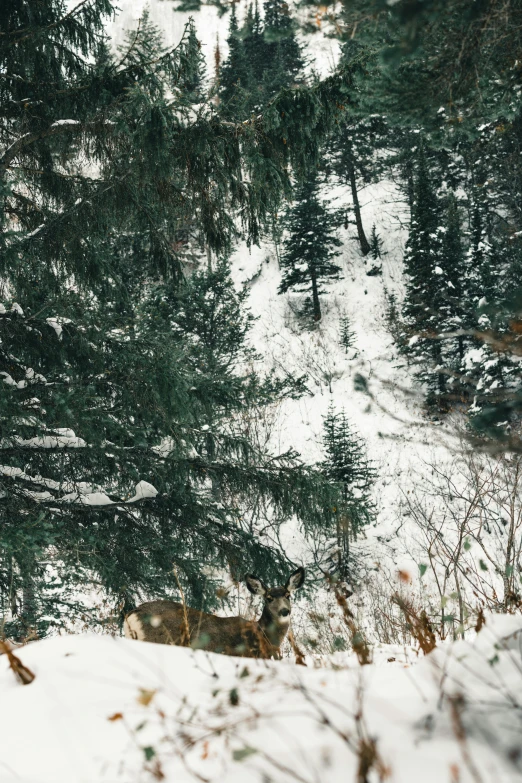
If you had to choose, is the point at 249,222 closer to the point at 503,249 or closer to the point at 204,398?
the point at 204,398

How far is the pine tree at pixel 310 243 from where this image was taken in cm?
2773

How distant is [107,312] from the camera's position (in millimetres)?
6852

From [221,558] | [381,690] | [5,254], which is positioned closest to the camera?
[381,690]

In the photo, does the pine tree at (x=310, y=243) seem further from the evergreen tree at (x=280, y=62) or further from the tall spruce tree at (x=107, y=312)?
the tall spruce tree at (x=107, y=312)

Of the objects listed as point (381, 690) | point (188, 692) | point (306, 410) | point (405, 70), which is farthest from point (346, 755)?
point (306, 410)

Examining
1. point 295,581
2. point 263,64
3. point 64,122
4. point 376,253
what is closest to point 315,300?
point 376,253

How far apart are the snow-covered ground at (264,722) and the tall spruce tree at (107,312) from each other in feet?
12.2

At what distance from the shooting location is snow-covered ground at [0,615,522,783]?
4.78 feet

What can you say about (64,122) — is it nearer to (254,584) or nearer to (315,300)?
(254,584)

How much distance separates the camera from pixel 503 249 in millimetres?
23484

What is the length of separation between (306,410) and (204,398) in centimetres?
1524

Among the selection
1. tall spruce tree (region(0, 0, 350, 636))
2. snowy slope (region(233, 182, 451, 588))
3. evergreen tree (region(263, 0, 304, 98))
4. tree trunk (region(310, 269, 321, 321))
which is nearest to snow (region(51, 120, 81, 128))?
tall spruce tree (region(0, 0, 350, 636))

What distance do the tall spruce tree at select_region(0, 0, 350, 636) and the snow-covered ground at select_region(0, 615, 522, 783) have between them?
3728mm

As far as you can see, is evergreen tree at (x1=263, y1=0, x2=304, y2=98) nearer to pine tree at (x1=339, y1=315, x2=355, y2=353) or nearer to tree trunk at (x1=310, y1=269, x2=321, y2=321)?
tree trunk at (x1=310, y1=269, x2=321, y2=321)
